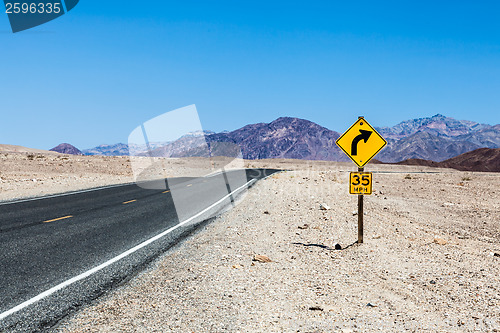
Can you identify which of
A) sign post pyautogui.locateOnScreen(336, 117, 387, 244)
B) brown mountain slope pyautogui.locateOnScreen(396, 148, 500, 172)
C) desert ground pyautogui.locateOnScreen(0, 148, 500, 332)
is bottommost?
brown mountain slope pyautogui.locateOnScreen(396, 148, 500, 172)

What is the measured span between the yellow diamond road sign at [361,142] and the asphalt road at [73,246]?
4.11 metres

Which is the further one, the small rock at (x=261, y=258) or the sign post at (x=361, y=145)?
the sign post at (x=361, y=145)

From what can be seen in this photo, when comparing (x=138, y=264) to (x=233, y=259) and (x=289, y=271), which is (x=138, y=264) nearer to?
(x=233, y=259)

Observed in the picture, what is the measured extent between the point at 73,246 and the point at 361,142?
6.10 meters

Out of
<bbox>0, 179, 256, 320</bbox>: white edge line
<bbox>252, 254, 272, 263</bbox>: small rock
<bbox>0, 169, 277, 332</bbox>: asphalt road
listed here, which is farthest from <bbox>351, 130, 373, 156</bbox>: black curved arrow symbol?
<bbox>0, 179, 256, 320</bbox>: white edge line

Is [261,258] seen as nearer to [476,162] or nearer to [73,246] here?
[73,246]

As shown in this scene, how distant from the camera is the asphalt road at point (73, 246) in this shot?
5074 mm

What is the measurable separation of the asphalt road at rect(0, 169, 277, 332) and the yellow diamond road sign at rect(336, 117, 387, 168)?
4.11 meters

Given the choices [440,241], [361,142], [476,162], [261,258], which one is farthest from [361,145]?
[476,162]

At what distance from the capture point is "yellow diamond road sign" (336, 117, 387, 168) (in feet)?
26.2

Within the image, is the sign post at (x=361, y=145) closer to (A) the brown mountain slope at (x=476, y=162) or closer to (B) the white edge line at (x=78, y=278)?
(B) the white edge line at (x=78, y=278)

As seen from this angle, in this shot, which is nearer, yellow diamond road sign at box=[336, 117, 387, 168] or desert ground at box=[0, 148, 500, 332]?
desert ground at box=[0, 148, 500, 332]

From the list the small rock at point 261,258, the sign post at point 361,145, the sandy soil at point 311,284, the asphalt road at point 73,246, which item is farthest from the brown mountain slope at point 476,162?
the small rock at point 261,258

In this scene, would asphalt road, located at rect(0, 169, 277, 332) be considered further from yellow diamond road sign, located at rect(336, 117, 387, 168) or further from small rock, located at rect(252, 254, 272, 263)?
yellow diamond road sign, located at rect(336, 117, 387, 168)
